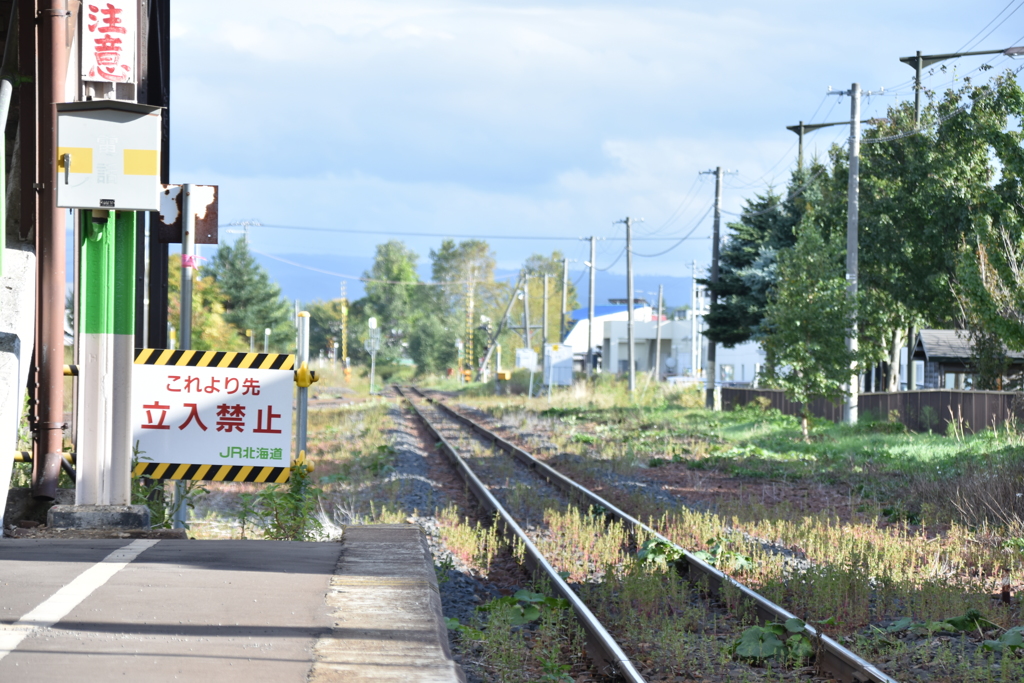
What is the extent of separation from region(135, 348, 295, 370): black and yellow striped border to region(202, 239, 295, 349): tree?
82.6 metres

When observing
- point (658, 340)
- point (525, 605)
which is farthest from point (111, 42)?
point (658, 340)

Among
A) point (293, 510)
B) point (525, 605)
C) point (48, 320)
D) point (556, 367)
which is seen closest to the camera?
point (525, 605)

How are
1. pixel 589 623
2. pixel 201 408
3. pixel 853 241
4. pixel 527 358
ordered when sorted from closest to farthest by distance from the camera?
pixel 589 623 → pixel 201 408 → pixel 853 241 → pixel 527 358

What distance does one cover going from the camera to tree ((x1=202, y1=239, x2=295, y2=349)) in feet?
295

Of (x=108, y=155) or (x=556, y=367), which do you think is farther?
(x=556, y=367)

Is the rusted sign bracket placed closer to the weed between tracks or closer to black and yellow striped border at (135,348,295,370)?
black and yellow striped border at (135,348,295,370)

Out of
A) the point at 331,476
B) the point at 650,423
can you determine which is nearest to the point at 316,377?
the point at 331,476

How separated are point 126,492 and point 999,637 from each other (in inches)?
244

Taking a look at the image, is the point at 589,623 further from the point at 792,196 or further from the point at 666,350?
the point at 666,350

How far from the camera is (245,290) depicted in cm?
9106

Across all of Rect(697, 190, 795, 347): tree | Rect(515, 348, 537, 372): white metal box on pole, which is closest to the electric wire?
Rect(697, 190, 795, 347): tree

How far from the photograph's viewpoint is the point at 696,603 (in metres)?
8.11

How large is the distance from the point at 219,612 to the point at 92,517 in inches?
113

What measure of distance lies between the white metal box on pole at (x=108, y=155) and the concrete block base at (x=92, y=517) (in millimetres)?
2209
